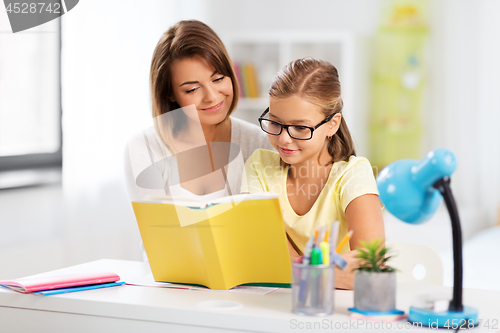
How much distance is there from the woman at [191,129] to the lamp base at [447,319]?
816 millimetres

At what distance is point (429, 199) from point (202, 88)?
83 cm

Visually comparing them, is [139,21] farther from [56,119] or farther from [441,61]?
[441,61]

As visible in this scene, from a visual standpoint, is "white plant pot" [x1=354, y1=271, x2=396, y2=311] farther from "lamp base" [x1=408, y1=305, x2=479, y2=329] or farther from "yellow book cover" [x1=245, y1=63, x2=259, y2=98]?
"yellow book cover" [x1=245, y1=63, x2=259, y2=98]

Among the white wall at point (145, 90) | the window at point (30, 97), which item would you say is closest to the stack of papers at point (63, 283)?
the white wall at point (145, 90)

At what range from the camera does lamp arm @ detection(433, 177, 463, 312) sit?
2.83ft

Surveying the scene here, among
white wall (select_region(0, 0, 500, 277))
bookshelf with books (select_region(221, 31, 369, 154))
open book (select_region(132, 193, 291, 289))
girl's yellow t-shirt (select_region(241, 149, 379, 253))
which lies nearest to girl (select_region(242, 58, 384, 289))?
girl's yellow t-shirt (select_region(241, 149, 379, 253))

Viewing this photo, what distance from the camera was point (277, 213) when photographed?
1.04 m

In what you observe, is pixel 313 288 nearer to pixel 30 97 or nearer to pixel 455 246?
pixel 455 246

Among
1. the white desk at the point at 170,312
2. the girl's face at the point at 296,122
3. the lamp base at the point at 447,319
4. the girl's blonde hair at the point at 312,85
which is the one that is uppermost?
the girl's blonde hair at the point at 312,85

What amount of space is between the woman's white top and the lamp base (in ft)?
2.64

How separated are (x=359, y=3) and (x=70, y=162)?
7.25 feet

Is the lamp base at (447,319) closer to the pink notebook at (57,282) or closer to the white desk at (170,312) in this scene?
the white desk at (170,312)

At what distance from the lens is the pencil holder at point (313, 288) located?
896 millimetres

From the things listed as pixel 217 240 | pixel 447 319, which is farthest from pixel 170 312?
pixel 447 319
